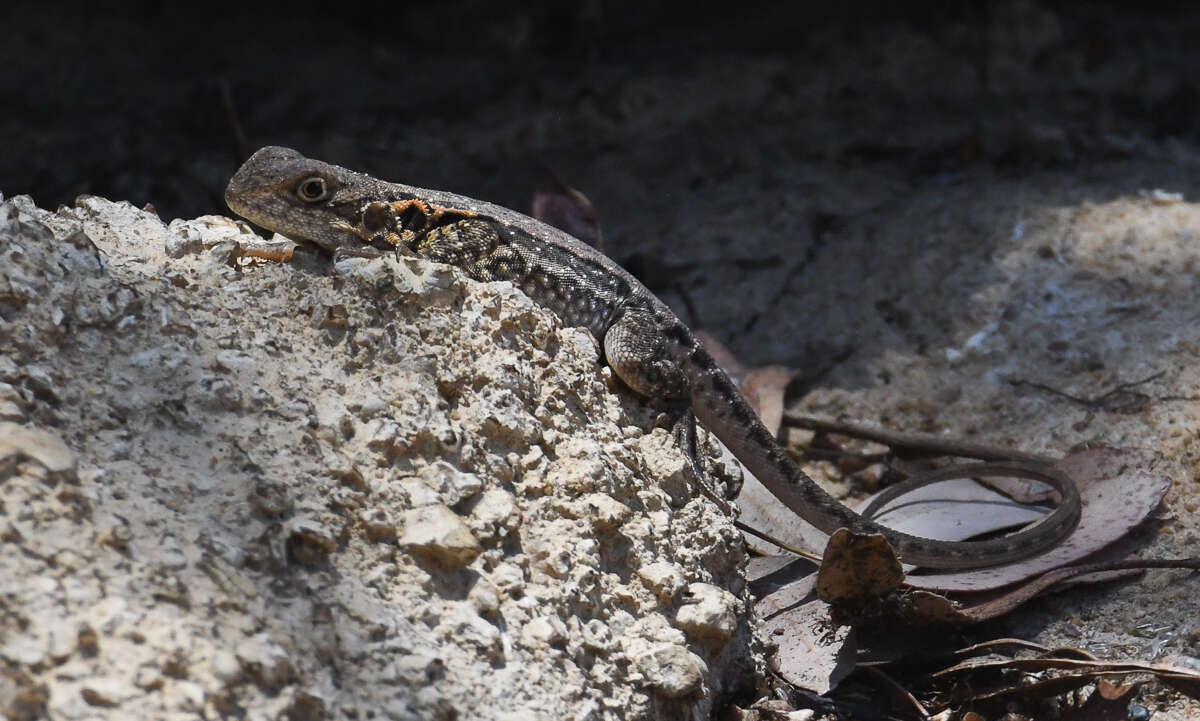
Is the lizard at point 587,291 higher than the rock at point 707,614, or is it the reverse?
the lizard at point 587,291

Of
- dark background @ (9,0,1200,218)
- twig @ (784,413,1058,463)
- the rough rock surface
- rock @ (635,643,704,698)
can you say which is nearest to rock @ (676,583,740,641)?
the rough rock surface

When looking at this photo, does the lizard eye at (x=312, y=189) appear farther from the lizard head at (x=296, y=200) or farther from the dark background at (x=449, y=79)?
the dark background at (x=449, y=79)

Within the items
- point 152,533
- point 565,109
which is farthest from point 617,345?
point 565,109

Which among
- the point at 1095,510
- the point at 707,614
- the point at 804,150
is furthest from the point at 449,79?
the point at 707,614

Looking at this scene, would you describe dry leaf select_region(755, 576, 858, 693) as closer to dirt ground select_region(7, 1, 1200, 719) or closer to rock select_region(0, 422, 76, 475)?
dirt ground select_region(7, 1, 1200, 719)

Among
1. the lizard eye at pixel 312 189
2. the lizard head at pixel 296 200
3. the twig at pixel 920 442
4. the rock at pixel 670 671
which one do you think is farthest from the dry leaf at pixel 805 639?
the lizard eye at pixel 312 189

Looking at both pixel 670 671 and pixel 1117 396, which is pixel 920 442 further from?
pixel 670 671
